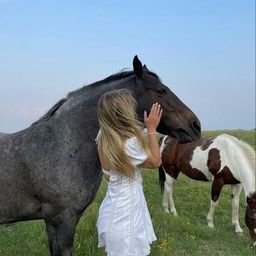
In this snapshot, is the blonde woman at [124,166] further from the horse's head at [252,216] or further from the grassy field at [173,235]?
the horse's head at [252,216]

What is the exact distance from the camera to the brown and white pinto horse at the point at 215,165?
8.00 m

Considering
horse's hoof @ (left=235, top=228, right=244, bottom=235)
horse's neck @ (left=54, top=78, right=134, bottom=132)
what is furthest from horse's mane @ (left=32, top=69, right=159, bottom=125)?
horse's hoof @ (left=235, top=228, right=244, bottom=235)

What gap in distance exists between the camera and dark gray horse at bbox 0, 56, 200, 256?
3578 mm

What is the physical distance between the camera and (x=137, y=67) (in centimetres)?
368

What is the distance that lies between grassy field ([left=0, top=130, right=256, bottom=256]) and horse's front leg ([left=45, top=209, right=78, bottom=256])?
1550 millimetres

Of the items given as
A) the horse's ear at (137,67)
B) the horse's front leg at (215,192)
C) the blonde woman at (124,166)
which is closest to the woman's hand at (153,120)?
the blonde woman at (124,166)

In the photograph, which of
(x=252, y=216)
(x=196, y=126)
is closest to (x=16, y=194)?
(x=196, y=126)

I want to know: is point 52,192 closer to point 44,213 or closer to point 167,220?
point 44,213

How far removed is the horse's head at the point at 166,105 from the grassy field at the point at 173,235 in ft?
6.89

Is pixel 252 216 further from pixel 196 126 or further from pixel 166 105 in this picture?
pixel 166 105

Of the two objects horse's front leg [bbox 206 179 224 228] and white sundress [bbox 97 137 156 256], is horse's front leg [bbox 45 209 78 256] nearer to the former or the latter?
white sundress [bbox 97 137 156 256]

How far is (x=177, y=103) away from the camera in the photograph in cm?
374

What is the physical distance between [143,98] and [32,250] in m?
2.82

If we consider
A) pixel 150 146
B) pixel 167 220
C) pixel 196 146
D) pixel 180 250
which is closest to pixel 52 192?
pixel 150 146
